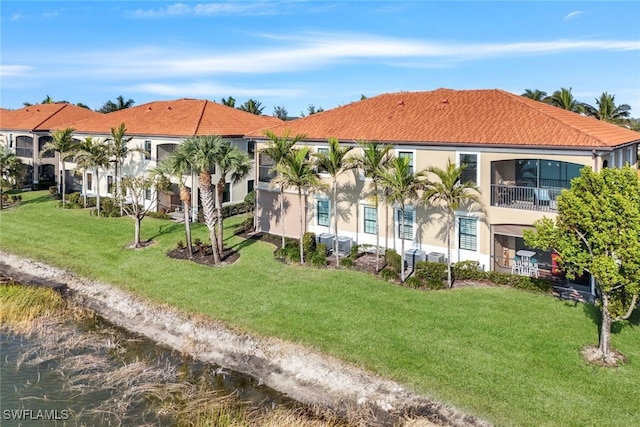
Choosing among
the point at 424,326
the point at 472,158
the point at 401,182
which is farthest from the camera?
the point at 472,158

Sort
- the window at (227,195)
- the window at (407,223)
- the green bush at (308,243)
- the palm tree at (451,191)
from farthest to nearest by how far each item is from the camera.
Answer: the window at (227,195) → the green bush at (308,243) → the window at (407,223) → the palm tree at (451,191)

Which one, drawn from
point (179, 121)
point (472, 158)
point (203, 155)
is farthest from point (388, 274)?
point (179, 121)

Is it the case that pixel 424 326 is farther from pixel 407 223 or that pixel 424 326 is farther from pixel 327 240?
pixel 327 240

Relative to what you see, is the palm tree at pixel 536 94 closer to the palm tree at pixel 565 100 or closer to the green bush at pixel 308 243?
the palm tree at pixel 565 100

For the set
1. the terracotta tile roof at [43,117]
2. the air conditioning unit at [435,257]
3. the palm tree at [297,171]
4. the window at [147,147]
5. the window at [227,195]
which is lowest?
the air conditioning unit at [435,257]

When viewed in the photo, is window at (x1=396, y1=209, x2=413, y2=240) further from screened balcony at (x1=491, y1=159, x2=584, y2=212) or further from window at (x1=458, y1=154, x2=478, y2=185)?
screened balcony at (x1=491, y1=159, x2=584, y2=212)

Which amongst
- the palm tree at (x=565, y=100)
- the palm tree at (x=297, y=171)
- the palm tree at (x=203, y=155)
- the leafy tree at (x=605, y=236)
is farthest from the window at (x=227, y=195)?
the palm tree at (x=565, y=100)
